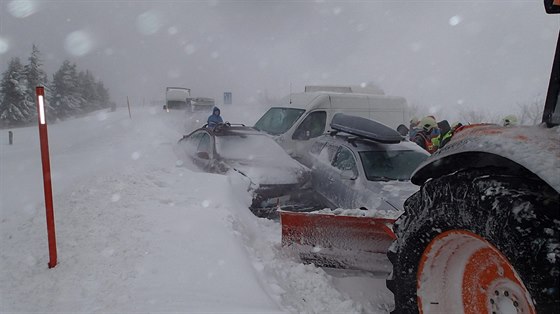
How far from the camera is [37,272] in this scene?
120 inches

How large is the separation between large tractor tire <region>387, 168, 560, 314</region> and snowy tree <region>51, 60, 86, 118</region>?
58.2 m

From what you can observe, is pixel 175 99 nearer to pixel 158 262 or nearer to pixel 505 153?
pixel 158 262

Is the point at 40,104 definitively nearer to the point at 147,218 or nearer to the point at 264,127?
the point at 147,218

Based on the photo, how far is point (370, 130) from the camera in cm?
609

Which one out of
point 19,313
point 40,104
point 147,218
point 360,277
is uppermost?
point 40,104

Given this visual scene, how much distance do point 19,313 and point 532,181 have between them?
312 centimetres

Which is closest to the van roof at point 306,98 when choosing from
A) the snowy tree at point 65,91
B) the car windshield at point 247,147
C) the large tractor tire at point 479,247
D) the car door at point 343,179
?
the car windshield at point 247,147

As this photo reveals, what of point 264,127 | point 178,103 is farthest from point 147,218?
point 178,103

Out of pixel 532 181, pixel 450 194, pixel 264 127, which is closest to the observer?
pixel 532 181

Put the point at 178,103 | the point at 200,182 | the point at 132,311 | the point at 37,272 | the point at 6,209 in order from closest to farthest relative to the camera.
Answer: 1. the point at 132,311
2. the point at 37,272
3. the point at 6,209
4. the point at 200,182
5. the point at 178,103

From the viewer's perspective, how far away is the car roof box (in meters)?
6.00

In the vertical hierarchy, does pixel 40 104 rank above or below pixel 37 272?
above

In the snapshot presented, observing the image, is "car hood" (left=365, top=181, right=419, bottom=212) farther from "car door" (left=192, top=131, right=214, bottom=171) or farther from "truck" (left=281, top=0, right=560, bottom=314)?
"car door" (left=192, top=131, right=214, bottom=171)

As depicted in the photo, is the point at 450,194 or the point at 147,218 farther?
the point at 147,218
